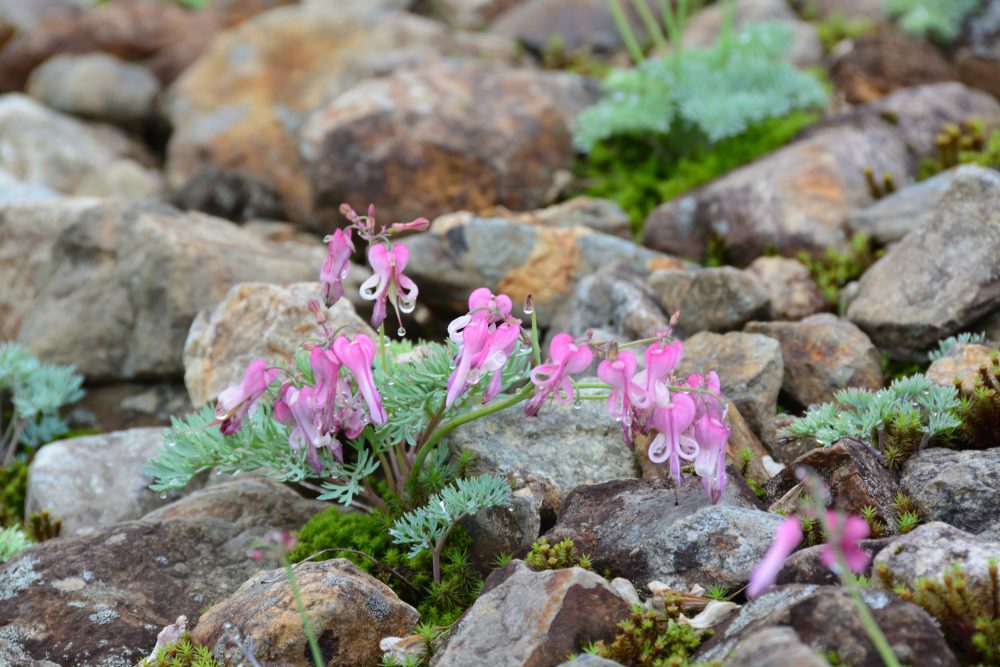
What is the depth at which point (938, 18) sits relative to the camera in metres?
11.6

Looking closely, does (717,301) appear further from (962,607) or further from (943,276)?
(962,607)

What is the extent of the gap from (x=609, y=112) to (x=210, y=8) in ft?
31.7

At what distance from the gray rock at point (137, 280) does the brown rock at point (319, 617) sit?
11.6ft

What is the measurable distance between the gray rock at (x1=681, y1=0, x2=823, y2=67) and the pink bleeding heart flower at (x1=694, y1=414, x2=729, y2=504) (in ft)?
29.3

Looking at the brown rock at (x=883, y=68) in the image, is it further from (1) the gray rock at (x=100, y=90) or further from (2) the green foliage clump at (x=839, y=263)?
(1) the gray rock at (x=100, y=90)

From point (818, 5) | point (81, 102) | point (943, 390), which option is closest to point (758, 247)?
point (943, 390)

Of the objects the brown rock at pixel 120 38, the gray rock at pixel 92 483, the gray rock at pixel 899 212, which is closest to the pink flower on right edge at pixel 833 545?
the gray rock at pixel 92 483

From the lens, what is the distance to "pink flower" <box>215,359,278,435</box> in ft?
13.9

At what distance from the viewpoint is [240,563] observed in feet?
16.2

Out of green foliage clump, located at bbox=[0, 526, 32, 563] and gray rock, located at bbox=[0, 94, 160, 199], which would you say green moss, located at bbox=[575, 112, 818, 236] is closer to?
green foliage clump, located at bbox=[0, 526, 32, 563]

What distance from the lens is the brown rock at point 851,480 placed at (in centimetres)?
418

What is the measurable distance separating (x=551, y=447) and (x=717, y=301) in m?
1.97

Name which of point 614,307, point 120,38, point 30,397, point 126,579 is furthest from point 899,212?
point 120,38

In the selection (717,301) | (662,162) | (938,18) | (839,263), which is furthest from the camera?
(938,18)
